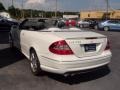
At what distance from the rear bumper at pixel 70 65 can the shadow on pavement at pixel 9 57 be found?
2.31 metres

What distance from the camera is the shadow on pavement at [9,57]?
7951mm

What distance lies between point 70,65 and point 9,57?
154 inches

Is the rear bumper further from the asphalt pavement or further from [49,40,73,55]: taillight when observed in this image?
the asphalt pavement

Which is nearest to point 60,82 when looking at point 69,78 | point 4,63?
point 69,78

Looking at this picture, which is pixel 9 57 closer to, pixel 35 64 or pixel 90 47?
pixel 35 64

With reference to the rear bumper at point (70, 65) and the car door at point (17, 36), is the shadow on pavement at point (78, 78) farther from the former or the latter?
the car door at point (17, 36)

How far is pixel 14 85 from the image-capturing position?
5.70m

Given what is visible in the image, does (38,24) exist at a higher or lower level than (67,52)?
higher

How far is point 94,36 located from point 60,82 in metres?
1.38

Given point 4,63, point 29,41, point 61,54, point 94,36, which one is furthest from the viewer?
point 4,63

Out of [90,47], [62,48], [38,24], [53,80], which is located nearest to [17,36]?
[38,24]

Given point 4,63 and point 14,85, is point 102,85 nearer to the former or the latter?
point 14,85

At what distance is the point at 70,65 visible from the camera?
5.46 metres

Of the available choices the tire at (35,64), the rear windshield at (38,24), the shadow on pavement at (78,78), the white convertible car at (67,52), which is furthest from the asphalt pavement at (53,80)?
the rear windshield at (38,24)
